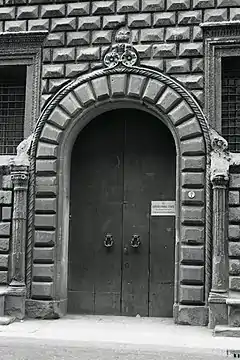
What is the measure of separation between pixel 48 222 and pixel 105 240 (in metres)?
1.22

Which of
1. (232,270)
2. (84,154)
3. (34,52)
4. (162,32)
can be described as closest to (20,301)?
(84,154)

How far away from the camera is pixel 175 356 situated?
7738 millimetres

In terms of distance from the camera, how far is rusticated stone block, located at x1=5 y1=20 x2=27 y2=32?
11102mm

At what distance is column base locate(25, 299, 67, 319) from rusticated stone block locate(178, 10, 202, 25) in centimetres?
577

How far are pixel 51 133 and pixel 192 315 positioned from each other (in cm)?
424

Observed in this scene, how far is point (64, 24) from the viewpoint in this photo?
35.9ft

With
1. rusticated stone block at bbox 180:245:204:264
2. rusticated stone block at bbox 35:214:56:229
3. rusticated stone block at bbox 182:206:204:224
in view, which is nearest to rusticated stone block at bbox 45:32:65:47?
rusticated stone block at bbox 35:214:56:229

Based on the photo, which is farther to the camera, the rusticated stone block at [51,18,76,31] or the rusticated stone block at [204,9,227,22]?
the rusticated stone block at [51,18,76,31]

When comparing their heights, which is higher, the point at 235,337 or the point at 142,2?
the point at 142,2

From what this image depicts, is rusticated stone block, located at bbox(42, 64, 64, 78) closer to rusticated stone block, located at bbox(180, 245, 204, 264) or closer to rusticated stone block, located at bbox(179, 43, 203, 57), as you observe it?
rusticated stone block, located at bbox(179, 43, 203, 57)

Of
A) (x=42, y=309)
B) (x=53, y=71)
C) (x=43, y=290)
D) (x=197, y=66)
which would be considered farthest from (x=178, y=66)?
(x=42, y=309)

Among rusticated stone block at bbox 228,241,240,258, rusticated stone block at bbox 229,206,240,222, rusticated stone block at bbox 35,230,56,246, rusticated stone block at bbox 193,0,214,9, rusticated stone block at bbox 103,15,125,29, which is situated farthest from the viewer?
rusticated stone block at bbox 103,15,125,29

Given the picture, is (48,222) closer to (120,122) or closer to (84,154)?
(84,154)

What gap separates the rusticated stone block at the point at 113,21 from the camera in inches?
422
